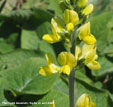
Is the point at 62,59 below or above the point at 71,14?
below

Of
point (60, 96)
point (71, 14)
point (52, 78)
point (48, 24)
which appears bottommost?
point (60, 96)

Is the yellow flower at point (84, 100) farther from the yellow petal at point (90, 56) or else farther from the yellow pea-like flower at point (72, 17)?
the yellow pea-like flower at point (72, 17)

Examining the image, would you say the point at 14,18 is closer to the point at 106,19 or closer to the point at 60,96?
the point at 106,19

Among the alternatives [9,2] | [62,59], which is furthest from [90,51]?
[9,2]

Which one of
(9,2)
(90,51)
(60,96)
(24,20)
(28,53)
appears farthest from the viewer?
(9,2)

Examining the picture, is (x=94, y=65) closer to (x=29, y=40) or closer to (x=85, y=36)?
(x=85, y=36)

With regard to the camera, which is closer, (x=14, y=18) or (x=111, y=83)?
(x=111, y=83)

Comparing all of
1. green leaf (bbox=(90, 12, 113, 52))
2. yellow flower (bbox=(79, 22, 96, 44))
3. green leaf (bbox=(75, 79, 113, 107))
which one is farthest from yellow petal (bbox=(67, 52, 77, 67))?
green leaf (bbox=(90, 12, 113, 52))

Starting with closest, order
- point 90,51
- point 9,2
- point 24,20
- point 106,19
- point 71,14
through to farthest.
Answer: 1. point 71,14
2. point 90,51
3. point 106,19
4. point 24,20
5. point 9,2
